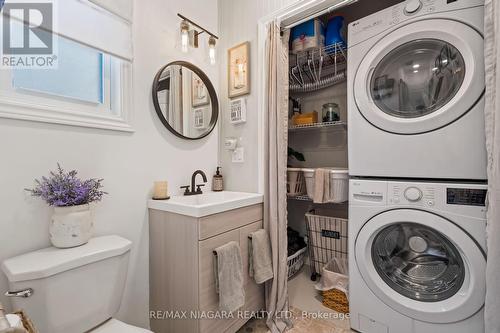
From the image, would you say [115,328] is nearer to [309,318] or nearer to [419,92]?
[309,318]

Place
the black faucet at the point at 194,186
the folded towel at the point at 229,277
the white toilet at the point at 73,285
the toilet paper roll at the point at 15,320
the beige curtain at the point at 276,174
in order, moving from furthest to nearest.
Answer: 1. the black faucet at the point at 194,186
2. the beige curtain at the point at 276,174
3. the folded towel at the point at 229,277
4. the white toilet at the point at 73,285
5. the toilet paper roll at the point at 15,320

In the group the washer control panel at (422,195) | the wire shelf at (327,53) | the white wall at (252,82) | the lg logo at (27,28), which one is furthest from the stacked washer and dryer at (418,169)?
the lg logo at (27,28)

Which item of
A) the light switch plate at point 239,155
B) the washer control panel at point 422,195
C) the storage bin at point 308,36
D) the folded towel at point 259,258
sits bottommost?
the folded towel at point 259,258

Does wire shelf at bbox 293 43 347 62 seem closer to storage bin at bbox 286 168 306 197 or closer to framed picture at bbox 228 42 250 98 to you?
framed picture at bbox 228 42 250 98

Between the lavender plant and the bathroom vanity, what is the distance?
39cm

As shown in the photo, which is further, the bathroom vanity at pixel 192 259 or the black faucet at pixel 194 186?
Result: the black faucet at pixel 194 186

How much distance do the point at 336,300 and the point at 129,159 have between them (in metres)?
1.74

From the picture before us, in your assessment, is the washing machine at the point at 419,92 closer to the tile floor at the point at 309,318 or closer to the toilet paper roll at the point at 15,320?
the tile floor at the point at 309,318

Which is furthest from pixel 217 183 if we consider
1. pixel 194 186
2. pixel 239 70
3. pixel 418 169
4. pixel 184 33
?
pixel 418 169

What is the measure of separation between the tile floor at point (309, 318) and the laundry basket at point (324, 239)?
26 cm

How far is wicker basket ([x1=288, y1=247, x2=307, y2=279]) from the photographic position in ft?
6.64

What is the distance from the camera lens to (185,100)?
171cm

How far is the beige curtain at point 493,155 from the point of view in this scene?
0.92 m

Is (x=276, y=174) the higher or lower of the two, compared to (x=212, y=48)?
lower
